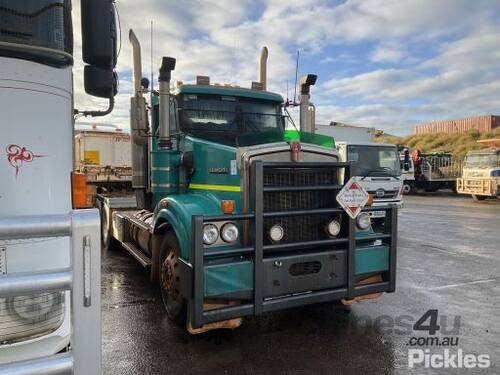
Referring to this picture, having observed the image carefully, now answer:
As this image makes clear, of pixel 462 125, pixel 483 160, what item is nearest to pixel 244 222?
pixel 483 160

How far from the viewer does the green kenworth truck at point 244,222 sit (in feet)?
12.4

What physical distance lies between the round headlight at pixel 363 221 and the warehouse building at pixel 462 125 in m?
49.5

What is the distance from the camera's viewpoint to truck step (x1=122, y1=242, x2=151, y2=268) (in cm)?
558

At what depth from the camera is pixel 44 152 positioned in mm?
2662

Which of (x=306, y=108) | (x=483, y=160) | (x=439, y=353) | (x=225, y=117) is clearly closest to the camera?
(x=439, y=353)

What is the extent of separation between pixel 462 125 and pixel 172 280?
178 feet

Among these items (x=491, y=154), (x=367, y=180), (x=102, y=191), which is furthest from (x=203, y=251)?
(x=491, y=154)

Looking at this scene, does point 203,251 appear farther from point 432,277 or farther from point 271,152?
point 432,277

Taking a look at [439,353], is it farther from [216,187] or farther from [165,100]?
[165,100]

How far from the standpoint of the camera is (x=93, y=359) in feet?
5.98

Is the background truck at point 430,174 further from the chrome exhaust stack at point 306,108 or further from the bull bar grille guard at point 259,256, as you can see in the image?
the bull bar grille guard at point 259,256

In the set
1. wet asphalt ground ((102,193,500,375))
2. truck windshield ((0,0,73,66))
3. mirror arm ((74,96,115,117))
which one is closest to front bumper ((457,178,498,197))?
wet asphalt ground ((102,193,500,375))

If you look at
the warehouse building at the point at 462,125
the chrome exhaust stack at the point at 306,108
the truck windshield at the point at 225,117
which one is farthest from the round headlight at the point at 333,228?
the warehouse building at the point at 462,125

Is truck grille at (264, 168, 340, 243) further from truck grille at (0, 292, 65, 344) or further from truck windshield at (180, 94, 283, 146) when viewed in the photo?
truck grille at (0, 292, 65, 344)
